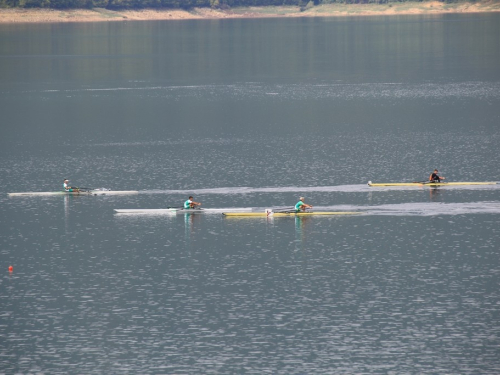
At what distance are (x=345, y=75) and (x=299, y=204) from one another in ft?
341

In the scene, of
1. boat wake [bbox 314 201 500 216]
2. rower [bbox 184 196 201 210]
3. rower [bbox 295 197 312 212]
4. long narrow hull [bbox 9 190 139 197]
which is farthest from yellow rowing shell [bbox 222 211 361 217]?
long narrow hull [bbox 9 190 139 197]

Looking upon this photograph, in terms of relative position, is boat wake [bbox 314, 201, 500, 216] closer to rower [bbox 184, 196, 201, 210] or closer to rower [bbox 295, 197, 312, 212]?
rower [bbox 295, 197, 312, 212]

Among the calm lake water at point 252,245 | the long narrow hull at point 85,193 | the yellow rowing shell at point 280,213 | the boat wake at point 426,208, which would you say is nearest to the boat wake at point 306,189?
the calm lake water at point 252,245

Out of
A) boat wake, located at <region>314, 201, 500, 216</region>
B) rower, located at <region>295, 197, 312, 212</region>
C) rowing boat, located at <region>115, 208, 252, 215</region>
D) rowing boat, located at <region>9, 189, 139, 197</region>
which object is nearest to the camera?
rower, located at <region>295, 197, 312, 212</region>

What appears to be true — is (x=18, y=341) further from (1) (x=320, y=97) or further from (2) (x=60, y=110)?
(1) (x=320, y=97)

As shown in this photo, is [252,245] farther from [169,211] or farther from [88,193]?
[88,193]

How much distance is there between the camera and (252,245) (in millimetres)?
64000

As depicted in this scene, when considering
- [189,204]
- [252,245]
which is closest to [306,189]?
[189,204]

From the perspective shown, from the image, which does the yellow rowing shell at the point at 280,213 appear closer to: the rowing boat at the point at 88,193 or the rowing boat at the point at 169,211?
the rowing boat at the point at 169,211

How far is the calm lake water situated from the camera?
4684 centimetres

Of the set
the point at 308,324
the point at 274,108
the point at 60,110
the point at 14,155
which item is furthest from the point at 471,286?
the point at 60,110

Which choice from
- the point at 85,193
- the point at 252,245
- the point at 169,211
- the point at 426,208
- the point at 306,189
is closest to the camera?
the point at 252,245

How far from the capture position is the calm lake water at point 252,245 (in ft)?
154

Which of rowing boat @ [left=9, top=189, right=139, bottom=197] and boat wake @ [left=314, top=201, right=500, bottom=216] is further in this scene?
rowing boat @ [left=9, top=189, right=139, bottom=197]
